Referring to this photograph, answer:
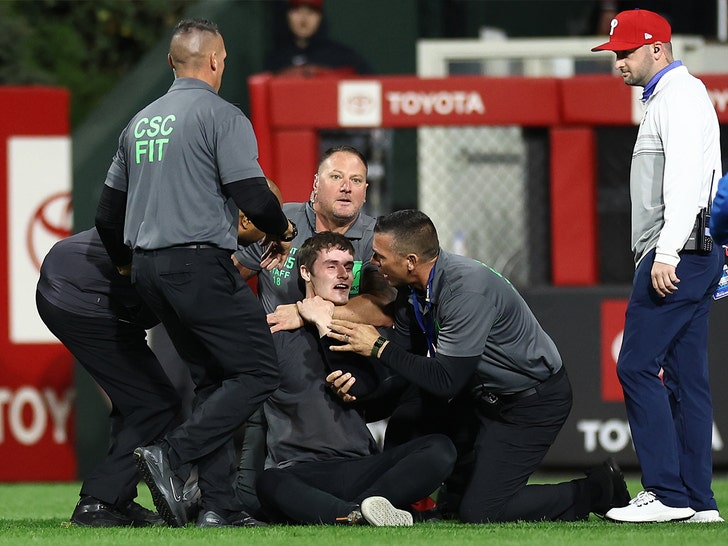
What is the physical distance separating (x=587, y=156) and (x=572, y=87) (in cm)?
41

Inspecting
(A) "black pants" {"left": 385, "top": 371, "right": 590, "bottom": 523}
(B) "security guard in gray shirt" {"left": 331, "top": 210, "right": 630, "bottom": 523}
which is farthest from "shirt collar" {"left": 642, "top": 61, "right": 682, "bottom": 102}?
(A) "black pants" {"left": 385, "top": 371, "right": 590, "bottom": 523}

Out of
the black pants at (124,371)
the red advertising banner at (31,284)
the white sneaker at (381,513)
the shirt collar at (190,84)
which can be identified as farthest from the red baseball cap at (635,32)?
the red advertising banner at (31,284)

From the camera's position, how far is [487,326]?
5363 mm

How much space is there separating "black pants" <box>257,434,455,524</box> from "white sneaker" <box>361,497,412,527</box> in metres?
0.13

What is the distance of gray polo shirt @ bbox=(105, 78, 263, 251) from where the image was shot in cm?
512

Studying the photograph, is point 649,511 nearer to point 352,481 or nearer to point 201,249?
point 352,481

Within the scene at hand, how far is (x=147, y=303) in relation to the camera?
17.3 feet

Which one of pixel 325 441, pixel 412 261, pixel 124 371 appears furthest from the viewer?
pixel 124 371

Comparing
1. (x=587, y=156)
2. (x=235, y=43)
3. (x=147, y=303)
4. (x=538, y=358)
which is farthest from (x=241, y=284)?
(x=235, y=43)

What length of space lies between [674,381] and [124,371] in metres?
2.25

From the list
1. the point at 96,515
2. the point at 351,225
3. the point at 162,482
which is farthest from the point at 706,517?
the point at 96,515

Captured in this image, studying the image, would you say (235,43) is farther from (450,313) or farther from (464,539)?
(464,539)

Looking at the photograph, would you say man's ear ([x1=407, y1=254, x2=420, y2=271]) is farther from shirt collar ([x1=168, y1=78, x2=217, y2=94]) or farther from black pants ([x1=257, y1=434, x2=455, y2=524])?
shirt collar ([x1=168, y1=78, x2=217, y2=94])

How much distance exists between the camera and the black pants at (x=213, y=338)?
5.12 meters
